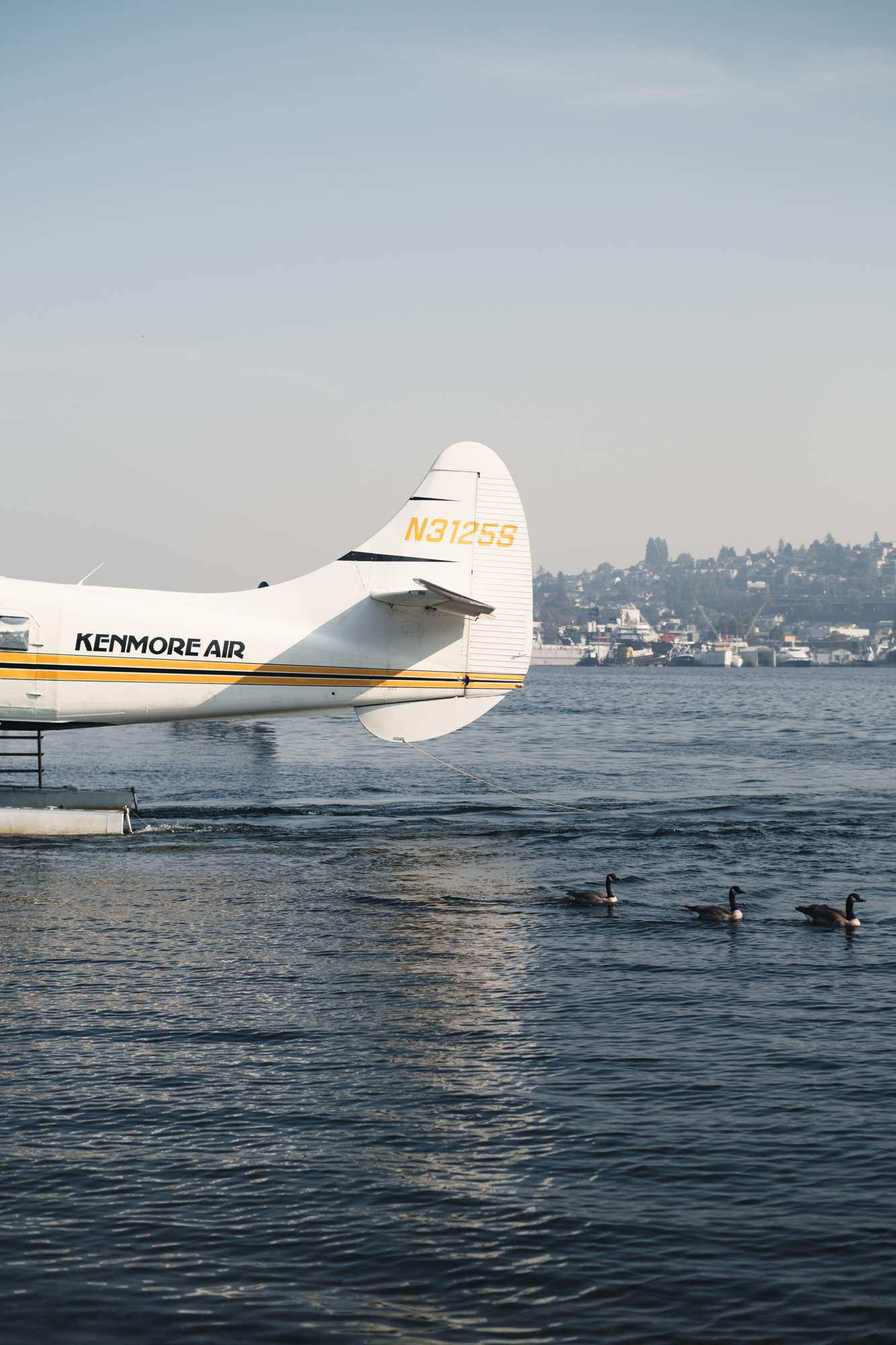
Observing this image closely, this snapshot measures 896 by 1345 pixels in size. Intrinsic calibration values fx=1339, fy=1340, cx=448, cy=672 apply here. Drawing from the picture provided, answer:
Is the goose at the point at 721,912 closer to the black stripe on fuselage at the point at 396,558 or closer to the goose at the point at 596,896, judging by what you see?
the goose at the point at 596,896

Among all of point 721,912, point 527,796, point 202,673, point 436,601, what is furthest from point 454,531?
point 721,912

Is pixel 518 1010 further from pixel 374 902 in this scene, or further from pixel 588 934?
pixel 374 902

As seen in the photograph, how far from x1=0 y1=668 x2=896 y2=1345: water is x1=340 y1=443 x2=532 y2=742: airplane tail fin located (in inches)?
92.0

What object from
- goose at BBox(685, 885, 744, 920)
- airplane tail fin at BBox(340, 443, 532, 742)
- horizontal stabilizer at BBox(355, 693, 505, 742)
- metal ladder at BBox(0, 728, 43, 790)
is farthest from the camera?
metal ladder at BBox(0, 728, 43, 790)

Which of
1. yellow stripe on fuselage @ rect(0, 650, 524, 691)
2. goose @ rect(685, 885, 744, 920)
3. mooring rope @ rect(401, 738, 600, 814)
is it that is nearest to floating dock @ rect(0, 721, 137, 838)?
yellow stripe on fuselage @ rect(0, 650, 524, 691)

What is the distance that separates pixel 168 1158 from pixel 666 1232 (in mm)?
3221

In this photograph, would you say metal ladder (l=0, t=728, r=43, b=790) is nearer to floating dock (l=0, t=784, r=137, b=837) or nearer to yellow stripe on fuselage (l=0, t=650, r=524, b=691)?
floating dock (l=0, t=784, r=137, b=837)

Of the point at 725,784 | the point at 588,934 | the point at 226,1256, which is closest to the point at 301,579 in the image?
the point at 588,934

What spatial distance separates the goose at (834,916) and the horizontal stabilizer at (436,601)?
7539 millimetres

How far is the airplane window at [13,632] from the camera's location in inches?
819

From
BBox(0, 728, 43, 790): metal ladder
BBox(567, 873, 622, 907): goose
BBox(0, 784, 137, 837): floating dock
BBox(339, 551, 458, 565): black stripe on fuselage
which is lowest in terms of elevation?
BBox(567, 873, 622, 907): goose

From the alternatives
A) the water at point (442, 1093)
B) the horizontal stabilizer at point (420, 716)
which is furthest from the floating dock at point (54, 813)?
the horizontal stabilizer at point (420, 716)

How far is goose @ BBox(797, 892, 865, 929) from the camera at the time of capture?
50.2 feet

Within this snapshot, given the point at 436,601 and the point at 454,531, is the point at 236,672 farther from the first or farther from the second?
the point at 454,531
